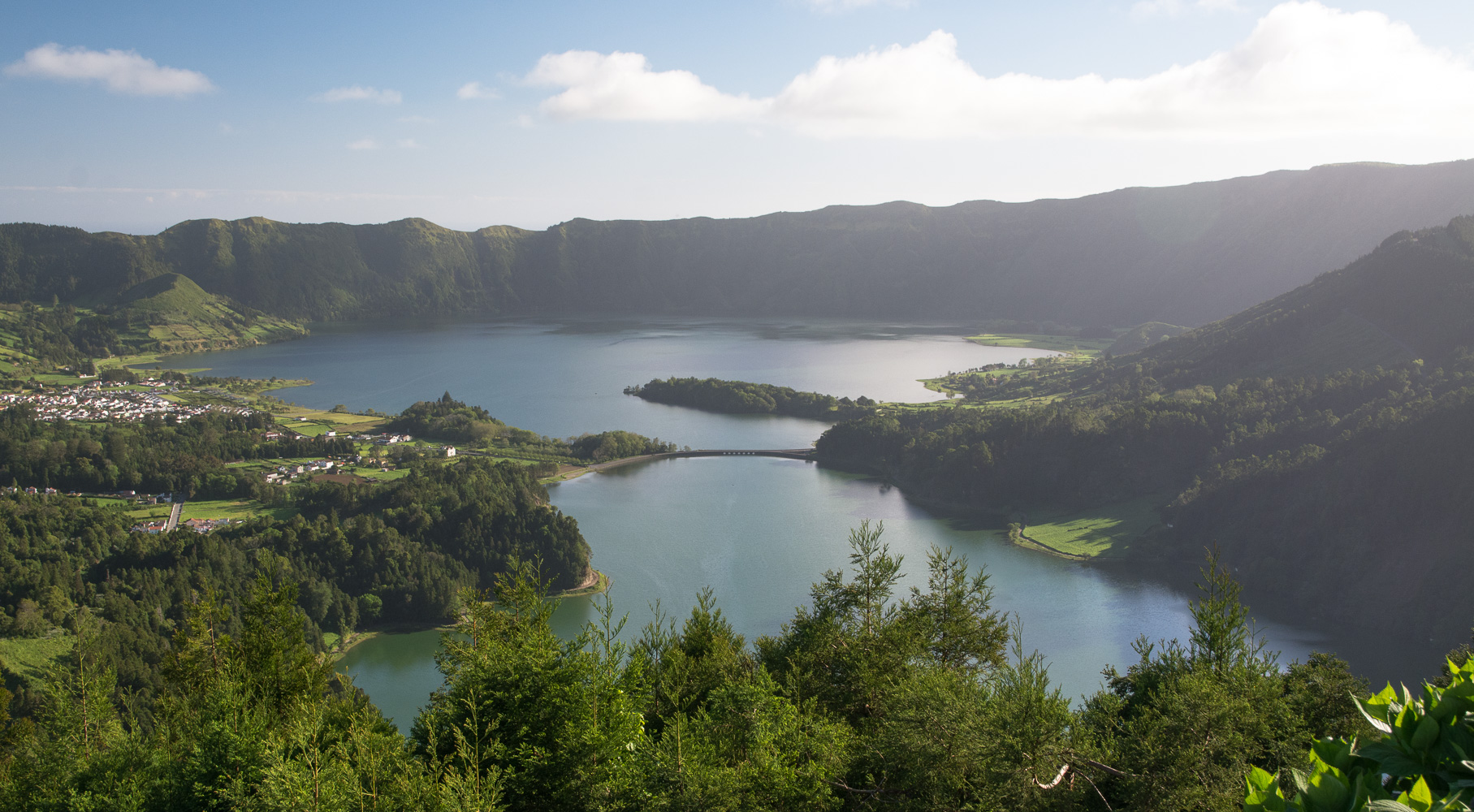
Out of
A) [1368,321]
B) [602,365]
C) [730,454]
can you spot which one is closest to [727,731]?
[730,454]

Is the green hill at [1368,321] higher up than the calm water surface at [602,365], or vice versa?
the green hill at [1368,321]

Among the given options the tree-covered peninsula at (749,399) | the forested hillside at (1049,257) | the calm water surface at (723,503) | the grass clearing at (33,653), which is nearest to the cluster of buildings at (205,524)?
the grass clearing at (33,653)

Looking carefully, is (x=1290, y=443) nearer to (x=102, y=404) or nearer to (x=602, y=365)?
(x=602, y=365)

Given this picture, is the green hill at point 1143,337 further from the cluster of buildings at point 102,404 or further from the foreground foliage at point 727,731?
the foreground foliage at point 727,731

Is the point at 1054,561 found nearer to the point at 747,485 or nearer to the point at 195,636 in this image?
the point at 747,485

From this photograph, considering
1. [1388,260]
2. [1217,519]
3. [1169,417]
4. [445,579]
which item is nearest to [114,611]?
[445,579]
